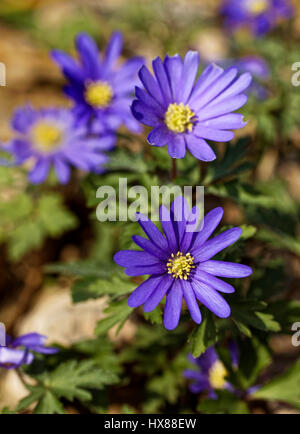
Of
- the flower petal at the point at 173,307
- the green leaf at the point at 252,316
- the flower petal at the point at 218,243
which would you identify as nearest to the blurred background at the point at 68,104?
the green leaf at the point at 252,316

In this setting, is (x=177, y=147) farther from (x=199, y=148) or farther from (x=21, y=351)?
(x=21, y=351)

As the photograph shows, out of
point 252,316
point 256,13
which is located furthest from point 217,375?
point 256,13

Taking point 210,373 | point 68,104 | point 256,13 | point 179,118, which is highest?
point 256,13

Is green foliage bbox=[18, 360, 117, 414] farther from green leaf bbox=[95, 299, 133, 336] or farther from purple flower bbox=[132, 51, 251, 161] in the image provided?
purple flower bbox=[132, 51, 251, 161]

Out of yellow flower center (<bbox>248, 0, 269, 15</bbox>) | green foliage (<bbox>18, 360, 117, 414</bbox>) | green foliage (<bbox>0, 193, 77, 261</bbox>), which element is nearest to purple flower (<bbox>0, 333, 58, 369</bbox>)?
green foliage (<bbox>18, 360, 117, 414</bbox>)

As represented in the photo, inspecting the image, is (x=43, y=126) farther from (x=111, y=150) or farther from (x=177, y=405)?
(x=177, y=405)

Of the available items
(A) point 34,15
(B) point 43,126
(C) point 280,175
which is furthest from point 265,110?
(A) point 34,15

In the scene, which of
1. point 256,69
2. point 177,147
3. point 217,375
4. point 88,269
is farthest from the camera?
point 256,69

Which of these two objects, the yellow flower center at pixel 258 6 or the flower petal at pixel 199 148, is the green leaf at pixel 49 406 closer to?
the flower petal at pixel 199 148
